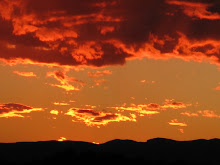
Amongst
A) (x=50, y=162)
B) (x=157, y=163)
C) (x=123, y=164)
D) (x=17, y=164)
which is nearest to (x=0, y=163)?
(x=17, y=164)

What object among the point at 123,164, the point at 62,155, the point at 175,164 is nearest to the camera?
the point at 123,164

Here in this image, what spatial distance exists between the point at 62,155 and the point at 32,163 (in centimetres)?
1985

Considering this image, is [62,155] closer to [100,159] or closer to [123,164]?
[100,159]

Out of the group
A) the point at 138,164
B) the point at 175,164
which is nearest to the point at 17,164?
the point at 138,164

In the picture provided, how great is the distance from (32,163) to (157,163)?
66.1 meters

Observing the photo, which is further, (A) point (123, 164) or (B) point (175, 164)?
(B) point (175, 164)

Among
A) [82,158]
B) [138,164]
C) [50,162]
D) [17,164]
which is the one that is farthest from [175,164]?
[17,164]

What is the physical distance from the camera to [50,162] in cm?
17550

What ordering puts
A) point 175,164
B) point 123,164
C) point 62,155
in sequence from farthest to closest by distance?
point 175,164, point 62,155, point 123,164

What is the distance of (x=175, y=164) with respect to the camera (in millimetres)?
196750

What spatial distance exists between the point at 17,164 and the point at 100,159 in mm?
50660

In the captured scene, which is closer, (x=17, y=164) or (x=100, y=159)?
(x=100, y=159)

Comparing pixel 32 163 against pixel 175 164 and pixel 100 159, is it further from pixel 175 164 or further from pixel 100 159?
pixel 175 164

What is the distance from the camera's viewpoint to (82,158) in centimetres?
17838
